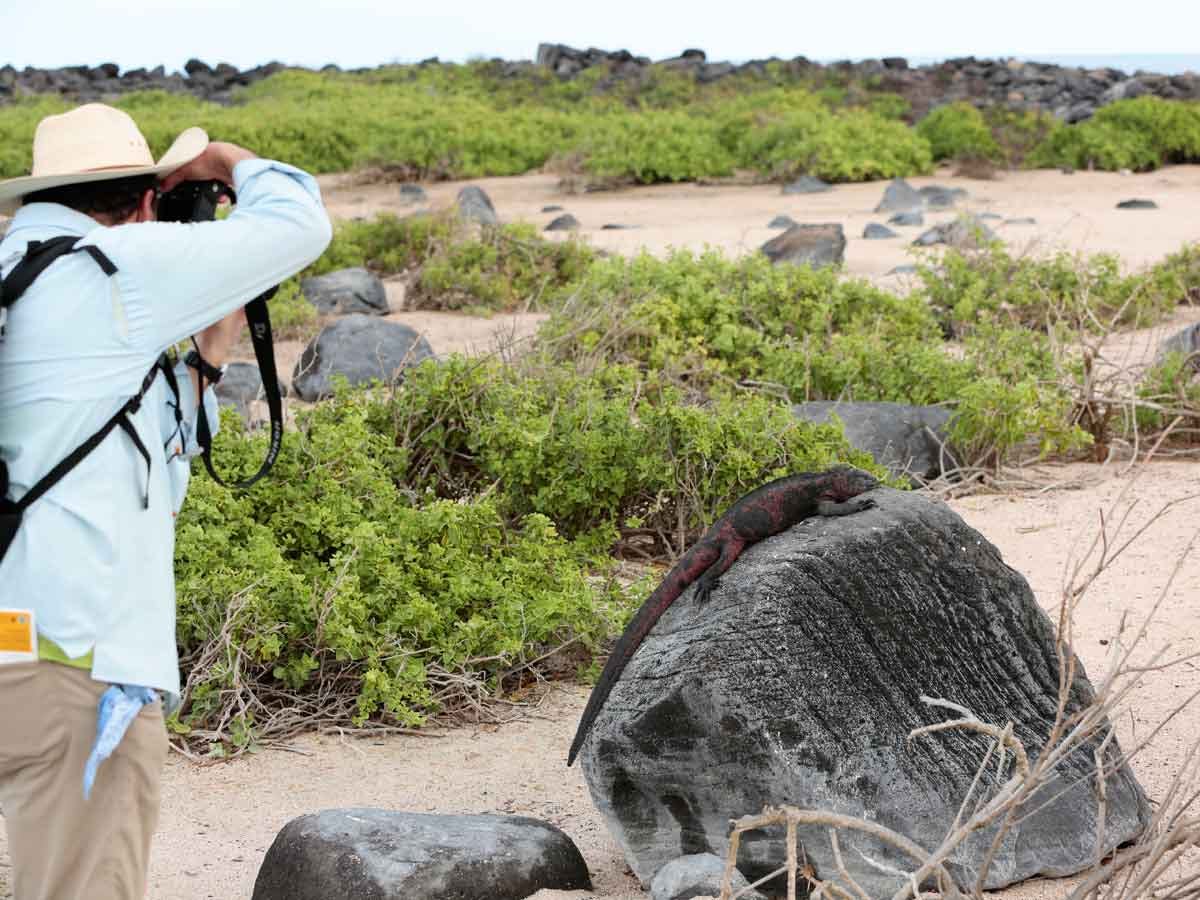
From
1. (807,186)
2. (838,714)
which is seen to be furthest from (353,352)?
(807,186)

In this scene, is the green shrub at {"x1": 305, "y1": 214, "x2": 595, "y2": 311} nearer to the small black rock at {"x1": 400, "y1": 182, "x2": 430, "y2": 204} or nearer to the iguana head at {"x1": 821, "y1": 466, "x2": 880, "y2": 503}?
the small black rock at {"x1": 400, "y1": 182, "x2": 430, "y2": 204}

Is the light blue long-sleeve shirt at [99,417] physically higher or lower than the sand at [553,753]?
higher

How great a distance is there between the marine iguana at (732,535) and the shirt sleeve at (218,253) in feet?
4.76

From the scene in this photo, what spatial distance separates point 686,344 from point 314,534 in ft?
11.4

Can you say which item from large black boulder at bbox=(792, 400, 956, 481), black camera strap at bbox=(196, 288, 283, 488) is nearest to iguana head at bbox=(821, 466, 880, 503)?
black camera strap at bbox=(196, 288, 283, 488)

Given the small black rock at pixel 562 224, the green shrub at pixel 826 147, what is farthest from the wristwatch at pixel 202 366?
the green shrub at pixel 826 147

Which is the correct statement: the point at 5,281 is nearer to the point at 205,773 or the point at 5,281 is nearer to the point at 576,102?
the point at 205,773

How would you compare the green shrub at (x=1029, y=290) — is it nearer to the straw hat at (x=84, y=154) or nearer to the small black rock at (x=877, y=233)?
the small black rock at (x=877, y=233)

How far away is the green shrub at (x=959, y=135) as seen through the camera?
19625 mm

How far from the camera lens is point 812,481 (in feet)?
14.0

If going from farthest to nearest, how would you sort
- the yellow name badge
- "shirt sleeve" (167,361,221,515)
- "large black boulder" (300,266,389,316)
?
"large black boulder" (300,266,389,316), "shirt sleeve" (167,361,221,515), the yellow name badge

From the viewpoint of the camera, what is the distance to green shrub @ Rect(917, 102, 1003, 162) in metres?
19.6

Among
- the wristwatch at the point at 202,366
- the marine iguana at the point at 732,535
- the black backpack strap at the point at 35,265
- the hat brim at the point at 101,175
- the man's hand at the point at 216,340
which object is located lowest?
the marine iguana at the point at 732,535

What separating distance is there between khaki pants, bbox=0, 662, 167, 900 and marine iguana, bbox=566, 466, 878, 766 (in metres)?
1.31
